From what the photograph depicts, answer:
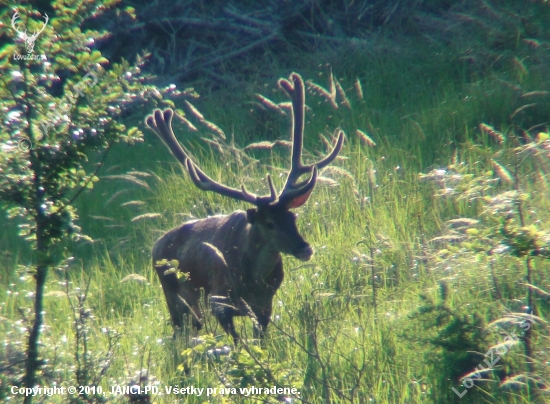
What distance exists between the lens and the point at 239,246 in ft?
21.5

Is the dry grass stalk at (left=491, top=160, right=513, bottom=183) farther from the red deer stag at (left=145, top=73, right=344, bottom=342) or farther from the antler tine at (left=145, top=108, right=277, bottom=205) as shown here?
the antler tine at (left=145, top=108, right=277, bottom=205)

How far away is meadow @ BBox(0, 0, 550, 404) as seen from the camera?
4652mm

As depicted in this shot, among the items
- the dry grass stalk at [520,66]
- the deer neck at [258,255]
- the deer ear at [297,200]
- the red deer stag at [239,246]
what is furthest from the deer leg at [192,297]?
the dry grass stalk at [520,66]

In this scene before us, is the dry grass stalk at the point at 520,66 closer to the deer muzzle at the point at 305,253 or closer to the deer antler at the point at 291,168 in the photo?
the deer antler at the point at 291,168

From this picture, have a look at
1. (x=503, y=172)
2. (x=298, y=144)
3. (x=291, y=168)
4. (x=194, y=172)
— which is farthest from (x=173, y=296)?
(x=503, y=172)

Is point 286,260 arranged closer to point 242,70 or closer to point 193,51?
point 242,70

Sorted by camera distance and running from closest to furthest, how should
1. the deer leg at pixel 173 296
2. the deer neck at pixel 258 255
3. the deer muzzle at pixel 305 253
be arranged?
the deer muzzle at pixel 305 253 → the deer neck at pixel 258 255 → the deer leg at pixel 173 296

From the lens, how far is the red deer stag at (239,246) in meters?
6.14

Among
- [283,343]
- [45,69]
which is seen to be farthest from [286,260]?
[45,69]

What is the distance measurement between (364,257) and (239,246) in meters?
1.10

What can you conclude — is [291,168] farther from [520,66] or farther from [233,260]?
[520,66]

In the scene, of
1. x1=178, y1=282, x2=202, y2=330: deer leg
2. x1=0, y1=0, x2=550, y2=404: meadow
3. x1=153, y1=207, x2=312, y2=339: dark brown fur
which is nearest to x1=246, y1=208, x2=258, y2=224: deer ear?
x1=153, y1=207, x2=312, y2=339: dark brown fur

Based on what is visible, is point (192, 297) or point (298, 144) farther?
point (192, 297)

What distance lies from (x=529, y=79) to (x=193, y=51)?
664 cm
